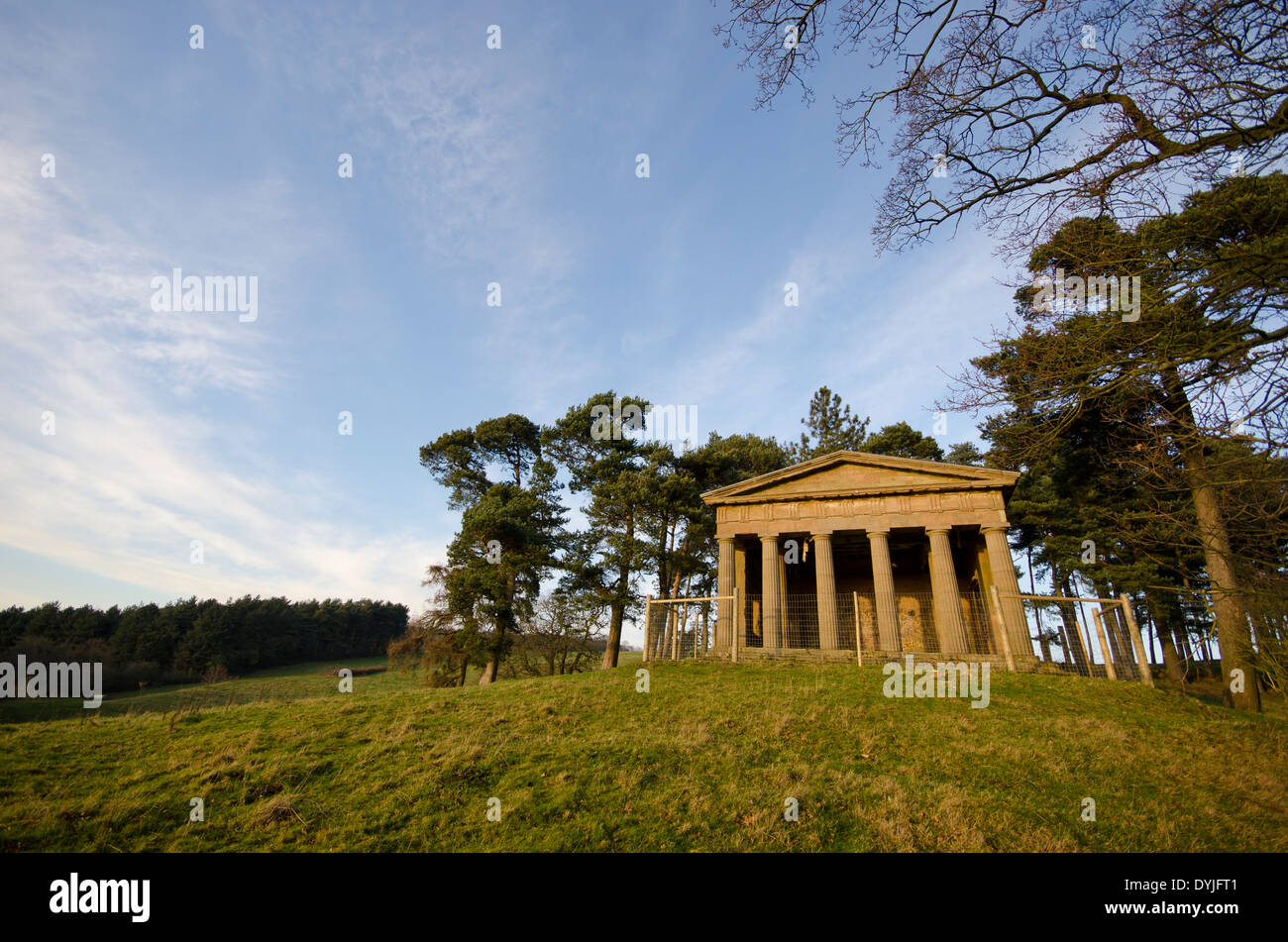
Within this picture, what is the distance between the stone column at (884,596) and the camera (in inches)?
693

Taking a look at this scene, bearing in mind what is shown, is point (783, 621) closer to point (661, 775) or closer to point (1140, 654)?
point (1140, 654)

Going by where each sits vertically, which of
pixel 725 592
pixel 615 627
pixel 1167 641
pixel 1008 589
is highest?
pixel 725 592

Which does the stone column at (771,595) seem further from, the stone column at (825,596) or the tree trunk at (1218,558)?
the tree trunk at (1218,558)

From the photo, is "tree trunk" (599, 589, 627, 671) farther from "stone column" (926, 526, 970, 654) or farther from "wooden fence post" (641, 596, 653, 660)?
"stone column" (926, 526, 970, 654)

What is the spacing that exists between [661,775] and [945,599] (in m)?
15.0

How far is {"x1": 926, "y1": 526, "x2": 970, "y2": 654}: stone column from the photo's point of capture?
17094 mm

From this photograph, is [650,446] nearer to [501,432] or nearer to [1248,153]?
[501,432]

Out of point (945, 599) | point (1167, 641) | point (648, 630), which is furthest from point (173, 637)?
point (1167, 641)

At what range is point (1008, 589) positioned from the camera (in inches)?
667

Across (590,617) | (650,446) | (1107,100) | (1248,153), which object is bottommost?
(590,617)

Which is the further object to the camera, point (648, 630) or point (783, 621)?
point (783, 621)
